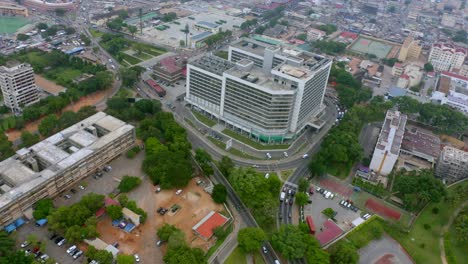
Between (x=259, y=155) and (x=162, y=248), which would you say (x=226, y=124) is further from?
(x=162, y=248)

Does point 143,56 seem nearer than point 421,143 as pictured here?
No

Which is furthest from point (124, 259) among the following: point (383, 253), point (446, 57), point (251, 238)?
point (446, 57)

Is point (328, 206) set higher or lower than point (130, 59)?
lower

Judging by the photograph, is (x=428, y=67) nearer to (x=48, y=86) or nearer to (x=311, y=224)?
(x=311, y=224)

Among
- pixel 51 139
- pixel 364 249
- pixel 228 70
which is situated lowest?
pixel 364 249

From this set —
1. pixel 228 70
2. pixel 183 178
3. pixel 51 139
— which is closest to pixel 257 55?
pixel 228 70

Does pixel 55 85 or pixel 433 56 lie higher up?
pixel 433 56

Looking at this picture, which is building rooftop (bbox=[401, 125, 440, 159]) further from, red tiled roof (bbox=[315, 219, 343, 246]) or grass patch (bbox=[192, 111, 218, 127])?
grass patch (bbox=[192, 111, 218, 127])
